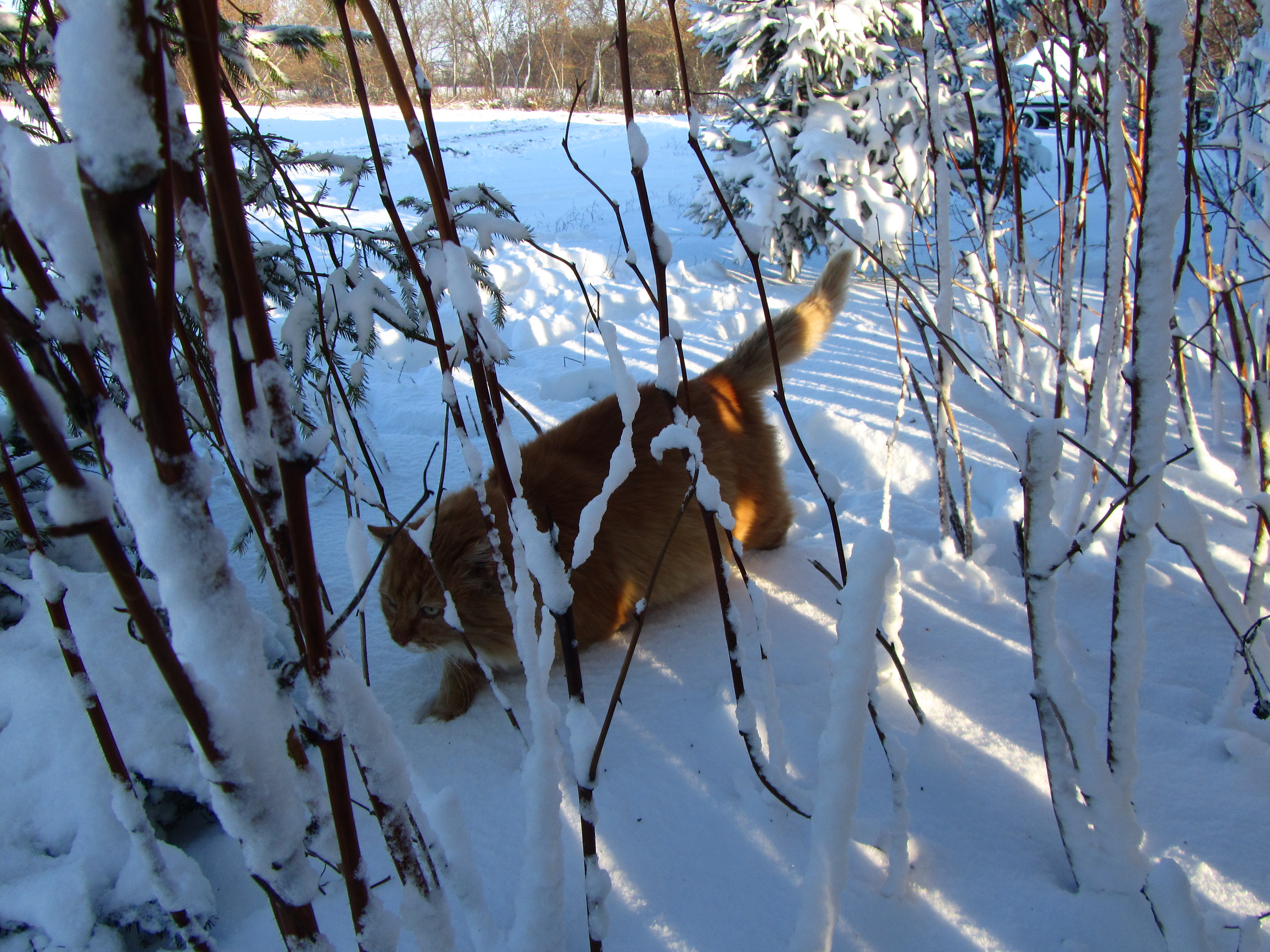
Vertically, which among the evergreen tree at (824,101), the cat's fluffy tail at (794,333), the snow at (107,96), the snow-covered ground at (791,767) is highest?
the evergreen tree at (824,101)

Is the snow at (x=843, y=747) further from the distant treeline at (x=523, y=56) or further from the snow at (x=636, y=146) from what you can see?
the distant treeline at (x=523, y=56)

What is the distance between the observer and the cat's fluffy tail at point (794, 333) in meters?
2.29

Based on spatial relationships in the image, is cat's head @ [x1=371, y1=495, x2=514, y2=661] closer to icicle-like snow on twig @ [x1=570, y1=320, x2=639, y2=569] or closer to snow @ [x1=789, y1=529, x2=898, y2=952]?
icicle-like snow on twig @ [x1=570, y1=320, x2=639, y2=569]

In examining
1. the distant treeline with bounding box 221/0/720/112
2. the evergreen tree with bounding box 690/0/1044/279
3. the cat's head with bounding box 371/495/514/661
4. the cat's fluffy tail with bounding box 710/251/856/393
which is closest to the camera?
the cat's head with bounding box 371/495/514/661

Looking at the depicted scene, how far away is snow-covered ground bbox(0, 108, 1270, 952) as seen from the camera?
96 cm

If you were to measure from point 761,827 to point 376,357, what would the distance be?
12.0 feet

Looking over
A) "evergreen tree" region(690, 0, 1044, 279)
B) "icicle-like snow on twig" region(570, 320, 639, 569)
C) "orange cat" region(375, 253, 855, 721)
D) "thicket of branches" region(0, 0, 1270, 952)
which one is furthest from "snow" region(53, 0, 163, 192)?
"evergreen tree" region(690, 0, 1044, 279)

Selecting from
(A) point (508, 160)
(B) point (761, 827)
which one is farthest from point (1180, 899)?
(A) point (508, 160)

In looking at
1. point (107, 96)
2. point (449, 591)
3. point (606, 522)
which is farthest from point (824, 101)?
point (107, 96)

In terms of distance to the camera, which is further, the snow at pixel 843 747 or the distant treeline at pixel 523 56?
the distant treeline at pixel 523 56

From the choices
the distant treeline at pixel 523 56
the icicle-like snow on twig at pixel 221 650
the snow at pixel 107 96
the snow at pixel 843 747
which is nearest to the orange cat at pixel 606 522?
the snow at pixel 843 747

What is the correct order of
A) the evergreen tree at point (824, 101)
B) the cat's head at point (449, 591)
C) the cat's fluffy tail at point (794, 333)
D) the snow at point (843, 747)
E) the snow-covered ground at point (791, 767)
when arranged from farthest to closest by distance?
the evergreen tree at point (824, 101) → the cat's fluffy tail at point (794, 333) → the cat's head at point (449, 591) → the snow-covered ground at point (791, 767) → the snow at point (843, 747)

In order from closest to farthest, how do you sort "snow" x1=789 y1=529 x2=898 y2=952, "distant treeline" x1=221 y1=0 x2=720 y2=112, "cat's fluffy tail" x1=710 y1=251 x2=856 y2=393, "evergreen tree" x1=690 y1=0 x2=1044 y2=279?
1. "snow" x1=789 y1=529 x2=898 y2=952
2. "cat's fluffy tail" x1=710 y1=251 x2=856 y2=393
3. "evergreen tree" x1=690 y1=0 x2=1044 y2=279
4. "distant treeline" x1=221 y1=0 x2=720 y2=112

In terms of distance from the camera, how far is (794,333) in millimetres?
2311
